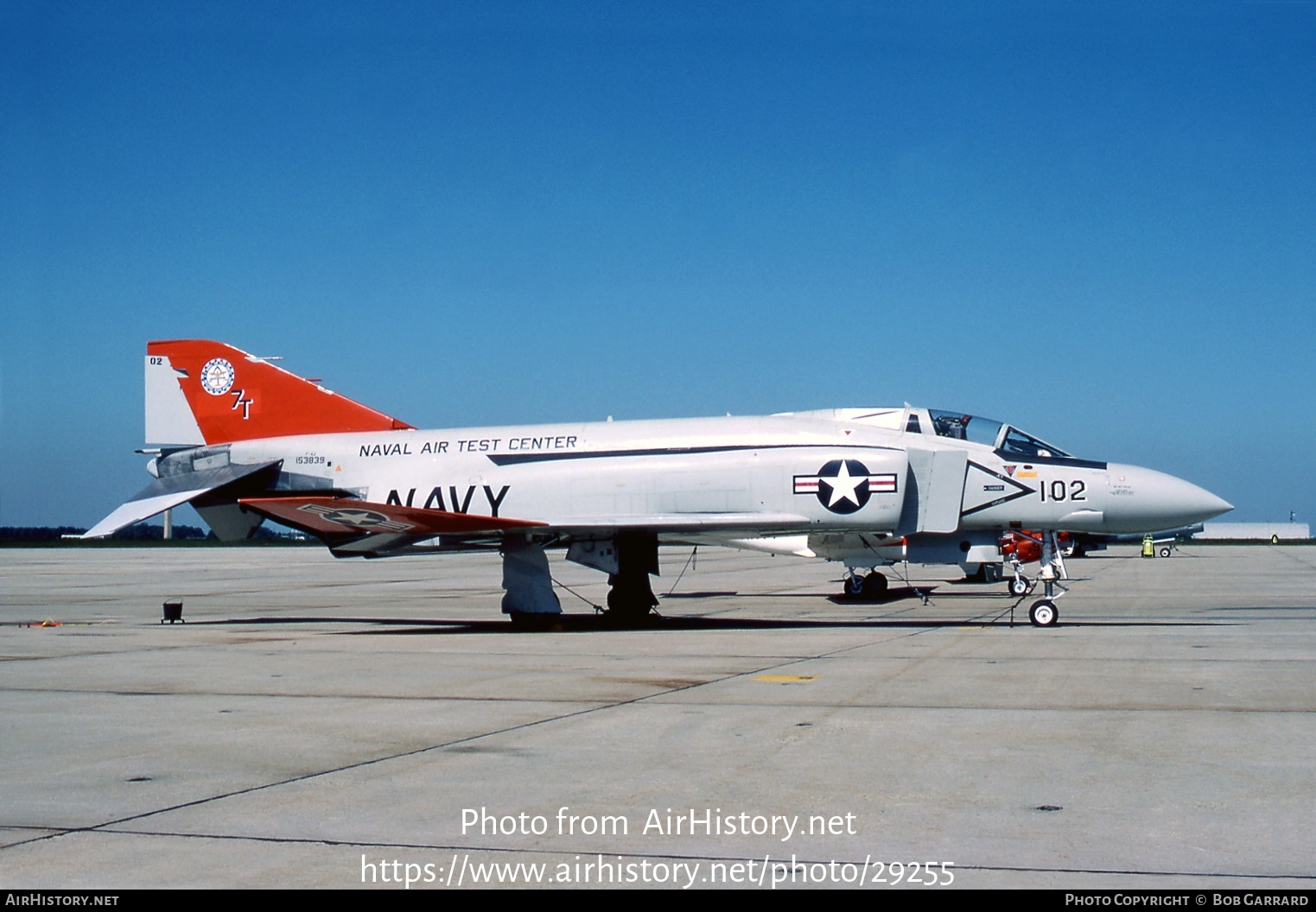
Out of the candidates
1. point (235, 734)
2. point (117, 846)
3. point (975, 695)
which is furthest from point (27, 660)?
point (975, 695)

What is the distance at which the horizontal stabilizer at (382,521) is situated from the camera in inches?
669

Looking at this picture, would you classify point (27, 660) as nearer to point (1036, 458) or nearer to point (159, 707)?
point (159, 707)

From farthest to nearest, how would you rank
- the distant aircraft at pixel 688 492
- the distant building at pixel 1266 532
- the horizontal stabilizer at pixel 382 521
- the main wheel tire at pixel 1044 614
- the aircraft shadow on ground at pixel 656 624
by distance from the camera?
the distant building at pixel 1266 532 → the aircraft shadow on ground at pixel 656 624 → the distant aircraft at pixel 688 492 → the main wheel tire at pixel 1044 614 → the horizontal stabilizer at pixel 382 521

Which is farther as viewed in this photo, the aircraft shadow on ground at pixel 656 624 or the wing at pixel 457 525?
the aircraft shadow on ground at pixel 656 624

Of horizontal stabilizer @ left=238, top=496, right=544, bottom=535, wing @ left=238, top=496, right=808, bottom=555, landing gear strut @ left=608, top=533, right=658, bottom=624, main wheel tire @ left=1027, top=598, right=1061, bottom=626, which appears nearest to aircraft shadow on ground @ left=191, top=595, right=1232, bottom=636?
landing gear strut @ left=608, top=533, right=658, bottom=624

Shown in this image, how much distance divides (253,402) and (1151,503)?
585 inches

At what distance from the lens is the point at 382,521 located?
681 inches

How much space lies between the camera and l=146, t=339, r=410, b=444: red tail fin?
2062 cm

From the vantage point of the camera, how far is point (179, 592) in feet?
102

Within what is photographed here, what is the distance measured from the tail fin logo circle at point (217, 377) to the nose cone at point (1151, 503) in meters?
14.7

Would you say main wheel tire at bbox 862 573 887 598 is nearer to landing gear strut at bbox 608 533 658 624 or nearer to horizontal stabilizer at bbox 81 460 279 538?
landing gear strut at bbox 608 533 658 624

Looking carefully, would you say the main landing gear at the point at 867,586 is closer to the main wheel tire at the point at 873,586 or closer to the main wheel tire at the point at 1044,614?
the main wheel tire at the point at 873,586

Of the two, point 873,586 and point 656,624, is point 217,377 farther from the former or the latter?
point 873,586

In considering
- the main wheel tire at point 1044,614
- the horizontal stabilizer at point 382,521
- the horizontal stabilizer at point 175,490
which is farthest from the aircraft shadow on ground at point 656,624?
the horizontal stabilizer at point 175,490
